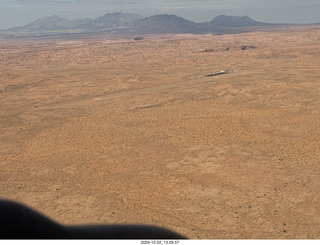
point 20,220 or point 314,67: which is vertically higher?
point 20,220

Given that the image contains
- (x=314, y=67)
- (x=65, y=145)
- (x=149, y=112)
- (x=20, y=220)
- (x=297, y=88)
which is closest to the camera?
(x=20, y=220)

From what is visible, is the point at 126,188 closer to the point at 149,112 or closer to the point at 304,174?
the point at 304,174

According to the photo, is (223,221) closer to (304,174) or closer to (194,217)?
(194,217)

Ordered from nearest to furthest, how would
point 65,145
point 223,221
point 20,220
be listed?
point 20,220 → point 223,221 → point 65,145

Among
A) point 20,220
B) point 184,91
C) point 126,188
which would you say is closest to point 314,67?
point 184,91

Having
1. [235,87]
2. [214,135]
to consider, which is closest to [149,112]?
[214,135]

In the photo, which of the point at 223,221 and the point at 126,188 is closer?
the point at 223,221
